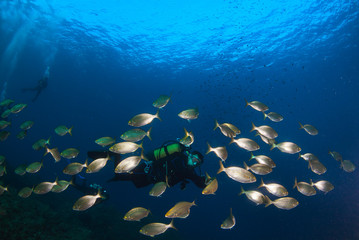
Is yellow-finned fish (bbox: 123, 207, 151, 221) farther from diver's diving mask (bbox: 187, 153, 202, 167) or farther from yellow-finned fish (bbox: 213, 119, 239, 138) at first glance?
yellow-finned fish (bbox: 213, 119, 239, 138)

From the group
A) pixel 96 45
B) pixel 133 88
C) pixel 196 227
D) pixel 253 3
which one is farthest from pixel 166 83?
pixel 196 227

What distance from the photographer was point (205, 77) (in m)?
32.8

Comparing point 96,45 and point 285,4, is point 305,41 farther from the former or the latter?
point 96,45

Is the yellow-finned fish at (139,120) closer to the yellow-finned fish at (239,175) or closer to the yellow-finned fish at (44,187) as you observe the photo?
the yellow-finned fish at (239,175)

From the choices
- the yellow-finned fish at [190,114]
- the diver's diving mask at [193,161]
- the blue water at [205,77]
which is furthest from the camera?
the blue water at [205,77]

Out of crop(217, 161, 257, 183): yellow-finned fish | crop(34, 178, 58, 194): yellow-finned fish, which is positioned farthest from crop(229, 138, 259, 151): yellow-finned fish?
crop(34, 178, 58, 194): yellow-finned fish

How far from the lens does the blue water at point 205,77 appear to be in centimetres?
2020

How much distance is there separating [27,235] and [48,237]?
0.64 meters

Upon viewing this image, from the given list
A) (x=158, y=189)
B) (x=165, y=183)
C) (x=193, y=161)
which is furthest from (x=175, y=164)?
(x=158, y=189)

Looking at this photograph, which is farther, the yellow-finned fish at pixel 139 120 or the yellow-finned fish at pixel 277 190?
the yellow-finned fish at pixel 277 190

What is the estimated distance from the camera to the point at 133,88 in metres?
41.5

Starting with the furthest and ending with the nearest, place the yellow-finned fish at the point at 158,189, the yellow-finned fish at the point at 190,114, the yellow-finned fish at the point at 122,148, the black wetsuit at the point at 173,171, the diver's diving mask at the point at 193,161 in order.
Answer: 1. the black wetsuit at the point at 173,171
2. the yellow-finned fish at the point at 190,114
3. the diver's diving mask at the point at 193,161
4. the yellow-finned fish at the point at 122,148
5. the yellow-finned fish at the point at 158,189

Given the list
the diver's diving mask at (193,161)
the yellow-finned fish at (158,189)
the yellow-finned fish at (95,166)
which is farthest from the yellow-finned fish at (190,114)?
the yellow-finned fish at (95,166)

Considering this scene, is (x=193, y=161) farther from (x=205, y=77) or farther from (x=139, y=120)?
(x=205, y=77)
